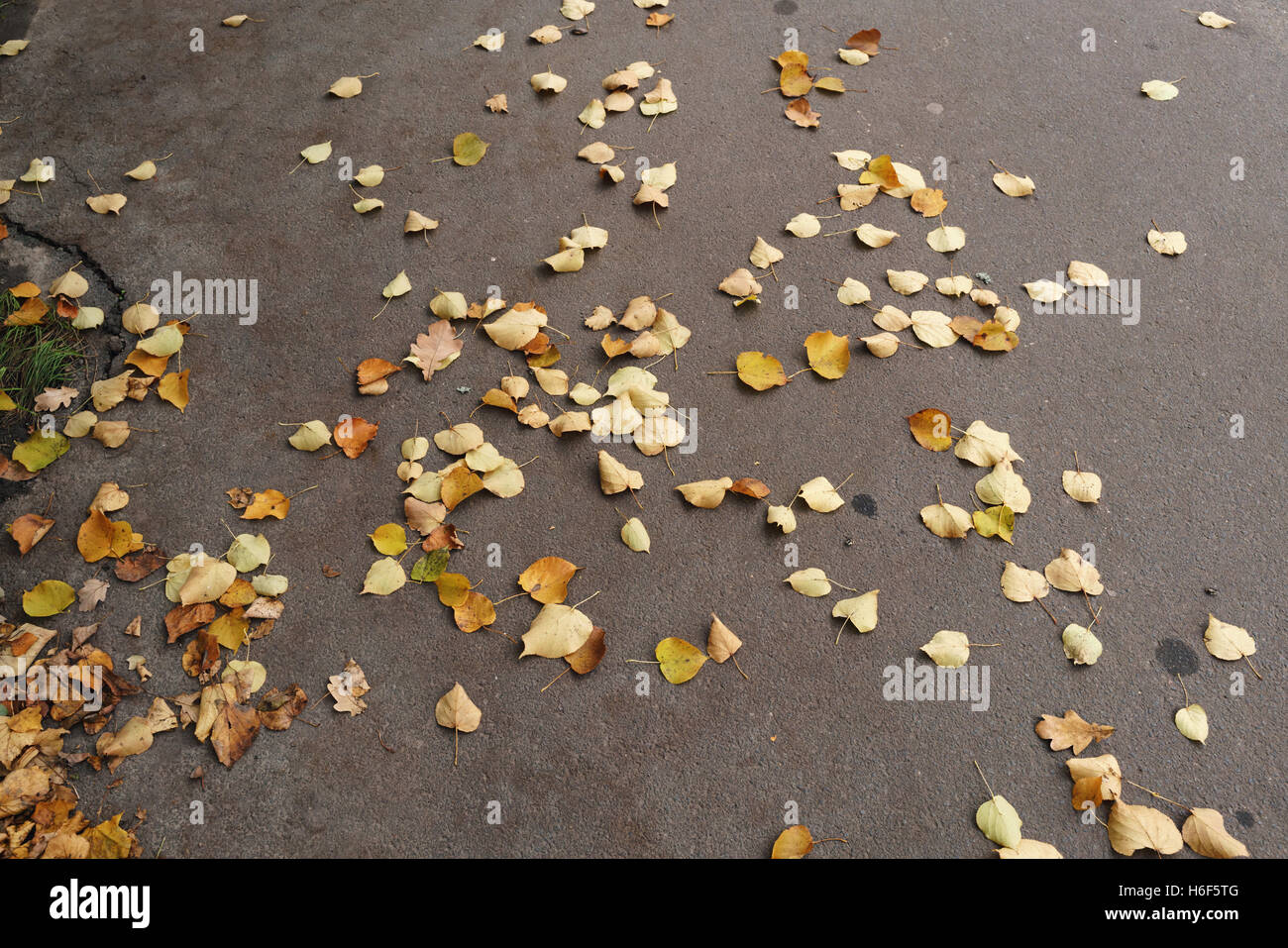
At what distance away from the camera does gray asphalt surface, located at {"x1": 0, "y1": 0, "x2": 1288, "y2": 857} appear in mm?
2074

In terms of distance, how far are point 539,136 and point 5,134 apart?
7.73 ft

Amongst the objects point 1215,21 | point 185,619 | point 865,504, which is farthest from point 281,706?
point 1215,21

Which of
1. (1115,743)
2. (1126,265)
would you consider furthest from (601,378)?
(1126,265)

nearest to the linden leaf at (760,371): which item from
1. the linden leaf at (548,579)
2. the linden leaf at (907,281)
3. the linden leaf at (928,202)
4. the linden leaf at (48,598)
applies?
the linden leaf at (907,281)

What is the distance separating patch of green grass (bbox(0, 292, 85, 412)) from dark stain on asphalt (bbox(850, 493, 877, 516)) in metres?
2.68

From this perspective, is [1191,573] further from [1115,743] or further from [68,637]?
[68,637]

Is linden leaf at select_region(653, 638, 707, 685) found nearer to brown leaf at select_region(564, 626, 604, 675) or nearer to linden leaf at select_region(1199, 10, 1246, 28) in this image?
brown leaf at select_region(564, 626, 604, 675)

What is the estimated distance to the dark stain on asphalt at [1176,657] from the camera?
7.32 ft

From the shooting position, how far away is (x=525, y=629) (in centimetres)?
229

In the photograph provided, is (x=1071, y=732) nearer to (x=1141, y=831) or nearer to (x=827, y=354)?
(x=1141, y=831)

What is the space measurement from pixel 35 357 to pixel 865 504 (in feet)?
9.30

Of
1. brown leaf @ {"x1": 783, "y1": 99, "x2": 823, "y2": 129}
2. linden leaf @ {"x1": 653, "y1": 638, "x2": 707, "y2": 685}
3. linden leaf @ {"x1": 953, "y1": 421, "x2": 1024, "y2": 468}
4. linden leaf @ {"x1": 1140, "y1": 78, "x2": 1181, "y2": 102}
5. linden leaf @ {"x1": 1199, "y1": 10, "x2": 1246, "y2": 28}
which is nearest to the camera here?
linden leaf @ {"x1": 653, "y1": 638, "x2": 707, "y2": 685}

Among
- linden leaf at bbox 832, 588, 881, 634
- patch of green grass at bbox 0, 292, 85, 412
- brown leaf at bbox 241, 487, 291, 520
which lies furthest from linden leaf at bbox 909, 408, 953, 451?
patch of green grass at bbox 0, 292, 85, 412

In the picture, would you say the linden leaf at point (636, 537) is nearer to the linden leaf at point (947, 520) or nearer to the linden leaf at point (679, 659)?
the linden leaf at point (679, 659)
